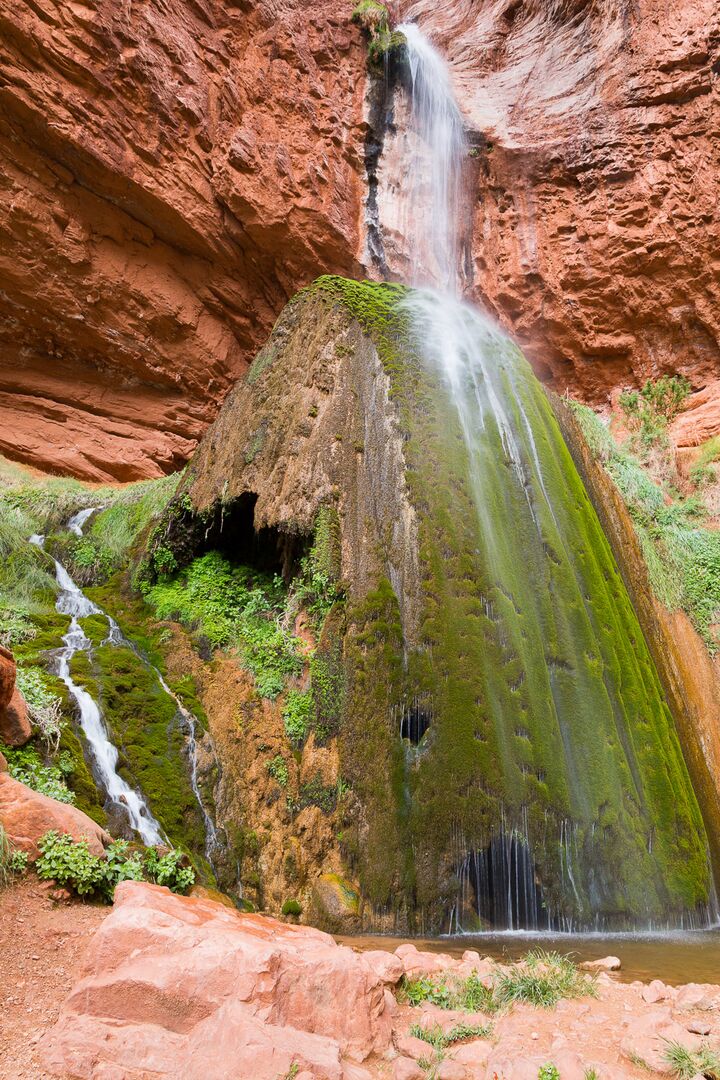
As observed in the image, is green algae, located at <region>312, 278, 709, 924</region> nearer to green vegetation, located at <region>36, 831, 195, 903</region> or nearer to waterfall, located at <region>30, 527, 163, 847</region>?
waterfall, located at <region>30, 527, 163, 847</region>

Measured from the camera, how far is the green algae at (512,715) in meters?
5.53

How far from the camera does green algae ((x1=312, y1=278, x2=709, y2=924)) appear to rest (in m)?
5.53

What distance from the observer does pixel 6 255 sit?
14.8 meters

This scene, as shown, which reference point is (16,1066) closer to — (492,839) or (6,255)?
(492,839)

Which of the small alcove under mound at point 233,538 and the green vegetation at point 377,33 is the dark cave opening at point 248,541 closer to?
the small alcove under mound at point 233,538

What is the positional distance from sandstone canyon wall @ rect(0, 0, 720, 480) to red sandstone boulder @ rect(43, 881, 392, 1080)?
15.3 meters

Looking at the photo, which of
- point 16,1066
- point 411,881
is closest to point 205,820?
point 411,881

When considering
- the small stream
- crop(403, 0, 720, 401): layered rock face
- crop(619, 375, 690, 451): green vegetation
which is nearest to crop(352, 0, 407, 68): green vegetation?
crop(403, 0, 720, 401): layered rock face

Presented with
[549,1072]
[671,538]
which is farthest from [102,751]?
[671,538]

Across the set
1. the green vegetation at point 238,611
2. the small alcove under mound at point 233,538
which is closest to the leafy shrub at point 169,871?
the green vegetation at point 238,611

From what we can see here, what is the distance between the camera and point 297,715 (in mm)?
6859

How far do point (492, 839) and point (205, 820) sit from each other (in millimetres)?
2642

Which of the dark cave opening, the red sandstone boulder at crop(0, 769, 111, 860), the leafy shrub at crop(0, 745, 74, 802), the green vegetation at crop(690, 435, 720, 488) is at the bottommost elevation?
the red sandstone boulder at crop(0, 769, 111, 860)

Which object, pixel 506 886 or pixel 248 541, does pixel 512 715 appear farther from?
pixel 248 541
